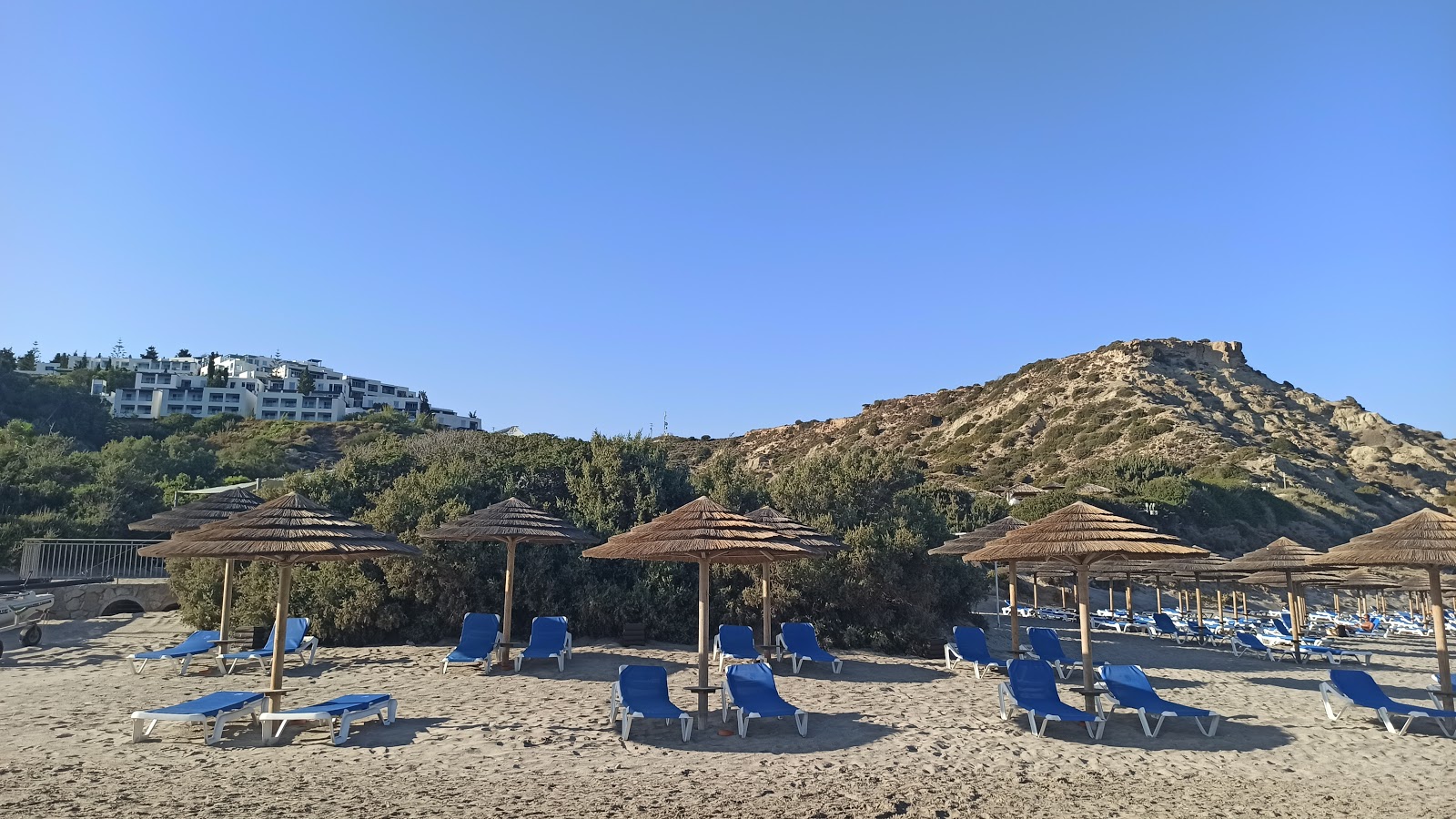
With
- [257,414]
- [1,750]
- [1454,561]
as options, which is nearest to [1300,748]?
[1454,561]

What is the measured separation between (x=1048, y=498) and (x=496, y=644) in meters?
29.7

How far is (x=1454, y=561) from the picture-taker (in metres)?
8.84

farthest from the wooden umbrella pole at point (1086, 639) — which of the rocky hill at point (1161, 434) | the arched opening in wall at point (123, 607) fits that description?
the rocky hill at point (1161, 434)

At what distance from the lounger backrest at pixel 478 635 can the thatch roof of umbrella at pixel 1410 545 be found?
10190 millimetres

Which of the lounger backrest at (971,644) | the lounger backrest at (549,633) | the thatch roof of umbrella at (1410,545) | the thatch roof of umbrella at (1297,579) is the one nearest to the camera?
the thatch roof of umbrella at (1410,545)

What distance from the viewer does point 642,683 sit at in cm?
841

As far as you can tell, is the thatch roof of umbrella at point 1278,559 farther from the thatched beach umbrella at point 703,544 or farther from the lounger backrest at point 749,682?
the thatched beach umbrella at point 703,544

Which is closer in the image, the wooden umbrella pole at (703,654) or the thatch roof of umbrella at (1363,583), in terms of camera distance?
the wooden umbrella pole at (703,654)

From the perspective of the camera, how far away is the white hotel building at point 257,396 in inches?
3615

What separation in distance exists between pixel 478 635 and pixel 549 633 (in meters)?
0.99

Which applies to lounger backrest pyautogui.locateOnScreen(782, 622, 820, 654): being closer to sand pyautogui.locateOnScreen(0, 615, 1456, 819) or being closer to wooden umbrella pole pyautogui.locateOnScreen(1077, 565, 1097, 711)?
sand pyautogui.locateOnScreen(0, 615, 1456, 819)

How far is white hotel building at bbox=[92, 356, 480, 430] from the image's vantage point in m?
91.8

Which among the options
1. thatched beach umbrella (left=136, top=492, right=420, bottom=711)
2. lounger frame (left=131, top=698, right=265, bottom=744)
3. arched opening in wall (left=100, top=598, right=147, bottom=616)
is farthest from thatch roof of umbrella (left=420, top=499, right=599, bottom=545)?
arched opening in wall (left=100, top=598, right=147, bottom=616)

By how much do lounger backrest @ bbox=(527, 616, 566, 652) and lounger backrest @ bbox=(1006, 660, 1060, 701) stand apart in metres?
5.98
